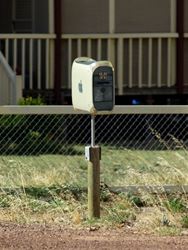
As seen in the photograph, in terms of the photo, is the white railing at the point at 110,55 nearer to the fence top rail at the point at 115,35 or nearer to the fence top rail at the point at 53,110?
the fence top rail at the point at 115,35

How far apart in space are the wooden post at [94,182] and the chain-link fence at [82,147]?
86 centimetres

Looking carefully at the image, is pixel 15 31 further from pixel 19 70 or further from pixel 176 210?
pixel 176 210

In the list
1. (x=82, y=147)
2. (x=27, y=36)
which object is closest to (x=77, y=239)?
(x=82, y=147)

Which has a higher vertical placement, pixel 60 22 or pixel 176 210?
pixel 60 22

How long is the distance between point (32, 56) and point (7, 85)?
138 centimetres

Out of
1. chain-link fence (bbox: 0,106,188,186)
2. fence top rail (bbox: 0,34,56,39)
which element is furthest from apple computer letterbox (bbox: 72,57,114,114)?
fence top rail (bbox: 0,34,56,39)

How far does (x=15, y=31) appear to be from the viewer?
57.7 feet

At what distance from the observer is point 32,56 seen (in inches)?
603

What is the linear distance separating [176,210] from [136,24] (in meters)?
7.93

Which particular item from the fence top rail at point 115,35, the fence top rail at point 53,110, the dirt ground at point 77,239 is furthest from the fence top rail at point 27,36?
the dirt ground at point 77,239

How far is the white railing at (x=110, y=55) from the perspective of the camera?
1539 cm

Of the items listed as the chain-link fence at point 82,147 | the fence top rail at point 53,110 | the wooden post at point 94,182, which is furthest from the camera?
the chain-link fence at point 82,147

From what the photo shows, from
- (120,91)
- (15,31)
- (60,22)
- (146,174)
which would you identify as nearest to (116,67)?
(120,91)

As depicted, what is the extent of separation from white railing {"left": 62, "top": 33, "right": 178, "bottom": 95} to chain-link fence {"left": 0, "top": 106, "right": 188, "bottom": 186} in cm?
134
